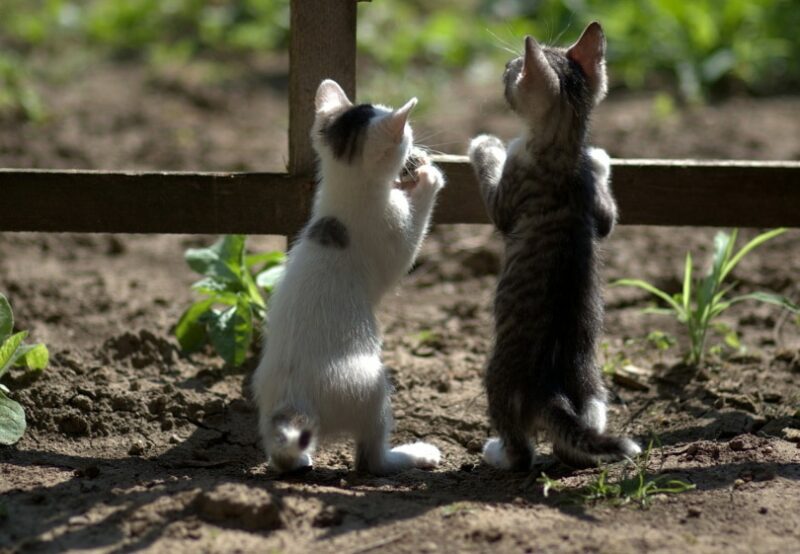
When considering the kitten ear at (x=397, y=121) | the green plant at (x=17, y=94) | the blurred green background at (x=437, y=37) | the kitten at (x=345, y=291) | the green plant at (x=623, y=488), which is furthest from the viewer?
the blurred green background at (x=437, y=37)

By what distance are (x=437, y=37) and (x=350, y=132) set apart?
717cm

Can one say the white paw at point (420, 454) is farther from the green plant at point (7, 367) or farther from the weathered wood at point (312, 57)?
the green plant at point (7, 367)

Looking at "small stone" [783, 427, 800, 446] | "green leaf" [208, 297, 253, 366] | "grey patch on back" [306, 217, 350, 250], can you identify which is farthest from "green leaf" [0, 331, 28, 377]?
"small stone" [783, 427, 800, 446]

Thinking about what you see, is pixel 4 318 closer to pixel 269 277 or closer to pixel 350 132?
pixel 269 277

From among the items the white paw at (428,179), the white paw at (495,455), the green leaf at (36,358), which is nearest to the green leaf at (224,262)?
the green leaf at (36,358)

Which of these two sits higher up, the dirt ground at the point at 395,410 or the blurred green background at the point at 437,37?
the blurred green background at the point at 437,37

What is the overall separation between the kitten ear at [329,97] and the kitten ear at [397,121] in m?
0.30

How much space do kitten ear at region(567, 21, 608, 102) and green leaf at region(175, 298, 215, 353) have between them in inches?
83.2

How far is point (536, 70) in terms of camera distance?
4.56 m

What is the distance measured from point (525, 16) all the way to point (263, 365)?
8049 millimetres

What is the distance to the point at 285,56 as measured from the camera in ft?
38.4

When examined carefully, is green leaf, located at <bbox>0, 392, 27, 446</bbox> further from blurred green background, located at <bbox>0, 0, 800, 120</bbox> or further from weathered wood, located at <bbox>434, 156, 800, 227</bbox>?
blurred green background, located at <bbox>0, 0, 800, 120</bbox>

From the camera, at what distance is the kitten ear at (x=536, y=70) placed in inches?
177

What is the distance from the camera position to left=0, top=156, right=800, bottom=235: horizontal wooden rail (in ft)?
16.3
